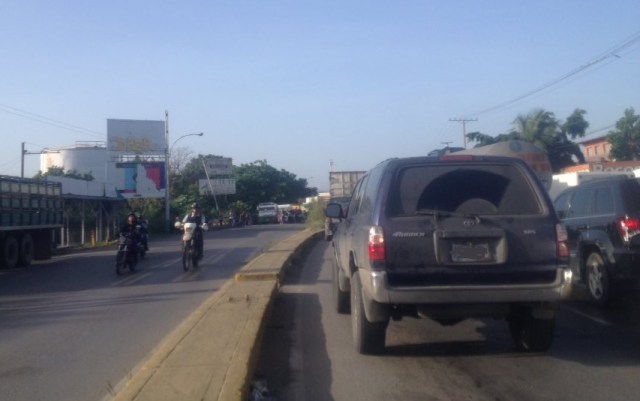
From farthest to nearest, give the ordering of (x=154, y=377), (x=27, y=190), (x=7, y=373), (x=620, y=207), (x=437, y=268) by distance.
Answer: (x=27, y=190)
(x=620, y=207)
(x=7, y=373)
(x=437, y=268)
(x=154, y=377)

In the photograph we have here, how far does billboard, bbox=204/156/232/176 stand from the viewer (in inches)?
3204

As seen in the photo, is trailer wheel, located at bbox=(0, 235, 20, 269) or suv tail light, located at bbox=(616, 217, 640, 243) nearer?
suv tail light, located at bbox=(616, 217, 640, 243)

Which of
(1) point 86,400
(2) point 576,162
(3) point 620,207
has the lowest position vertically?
(1) point 86,400

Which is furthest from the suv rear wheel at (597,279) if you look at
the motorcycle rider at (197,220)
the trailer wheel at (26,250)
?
the trailer wheel at (26,250)

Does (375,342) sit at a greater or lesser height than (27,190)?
lesser

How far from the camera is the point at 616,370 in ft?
23.4

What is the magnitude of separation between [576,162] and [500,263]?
4864 centimetres

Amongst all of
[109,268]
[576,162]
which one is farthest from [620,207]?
[576,162]

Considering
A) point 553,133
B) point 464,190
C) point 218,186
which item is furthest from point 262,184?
point 464,190

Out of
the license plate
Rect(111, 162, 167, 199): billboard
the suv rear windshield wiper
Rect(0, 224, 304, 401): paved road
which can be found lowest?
Rect(0, 224, 304, 401): paved road

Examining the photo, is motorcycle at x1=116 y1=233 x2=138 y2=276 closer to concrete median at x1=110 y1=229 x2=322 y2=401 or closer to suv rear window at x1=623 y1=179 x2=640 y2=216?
concrete median at x1=110 y1=229 x2=322 y2=401

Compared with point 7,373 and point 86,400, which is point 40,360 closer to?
point 7,373

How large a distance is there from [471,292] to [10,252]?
1844 centimetres

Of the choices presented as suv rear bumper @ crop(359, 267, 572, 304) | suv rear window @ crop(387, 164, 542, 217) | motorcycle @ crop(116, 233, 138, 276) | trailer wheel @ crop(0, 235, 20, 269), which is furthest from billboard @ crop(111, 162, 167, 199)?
suv rear bumper @ crop(359, 267, 572, 304)
